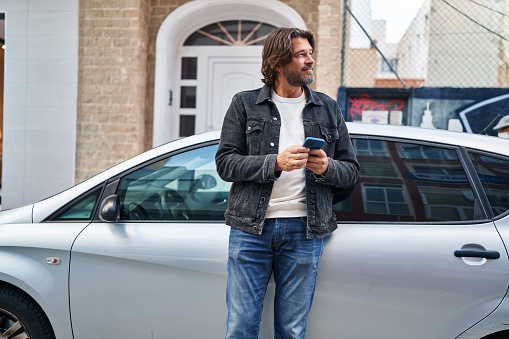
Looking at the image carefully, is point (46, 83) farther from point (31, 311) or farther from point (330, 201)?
point (330, 201)

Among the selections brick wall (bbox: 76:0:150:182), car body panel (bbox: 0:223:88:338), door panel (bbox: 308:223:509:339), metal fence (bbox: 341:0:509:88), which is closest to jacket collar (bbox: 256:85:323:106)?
door panel (bbox: 308:223:509:339)

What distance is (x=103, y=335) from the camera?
2717mm

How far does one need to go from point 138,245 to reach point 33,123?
569cm

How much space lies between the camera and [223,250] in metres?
2.57

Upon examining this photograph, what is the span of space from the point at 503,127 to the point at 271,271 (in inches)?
209

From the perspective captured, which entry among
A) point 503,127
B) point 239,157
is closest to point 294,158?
point 239,157

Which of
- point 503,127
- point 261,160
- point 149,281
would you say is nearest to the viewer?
point 261,160

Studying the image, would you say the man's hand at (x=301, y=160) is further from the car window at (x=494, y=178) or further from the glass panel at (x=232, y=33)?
the glass panel at (x=232, y=33)

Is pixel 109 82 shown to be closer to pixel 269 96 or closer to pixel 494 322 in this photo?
pixel 269 96

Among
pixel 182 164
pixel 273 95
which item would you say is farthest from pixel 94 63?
pixel 273 95

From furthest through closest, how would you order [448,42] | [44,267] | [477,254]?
1. [448,42]
2. [44,267]
3. [477,254]

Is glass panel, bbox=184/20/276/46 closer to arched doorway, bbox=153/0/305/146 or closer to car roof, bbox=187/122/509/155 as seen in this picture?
arched doorway, bbox=153/0/305/146

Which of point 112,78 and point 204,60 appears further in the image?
point 204,60

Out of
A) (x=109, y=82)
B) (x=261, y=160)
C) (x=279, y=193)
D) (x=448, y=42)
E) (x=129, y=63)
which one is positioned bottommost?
(x=279, y=193)
